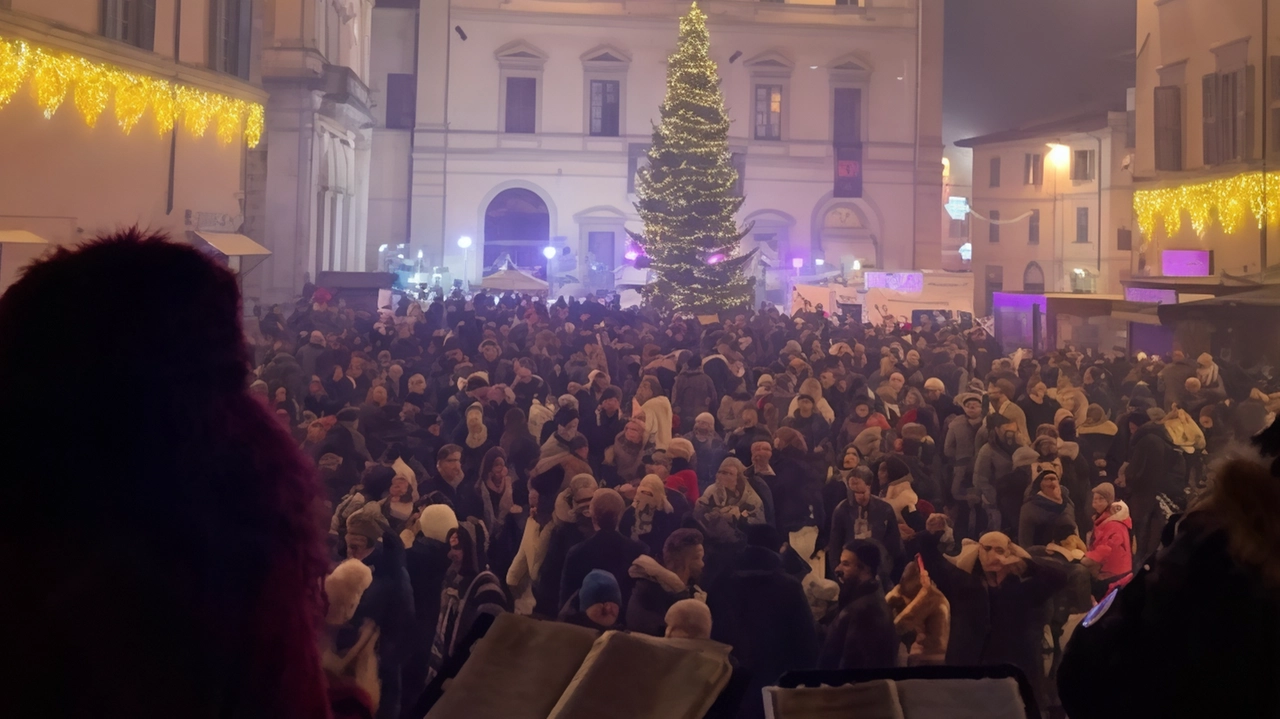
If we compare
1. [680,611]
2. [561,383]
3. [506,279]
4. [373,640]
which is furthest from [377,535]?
[506,279]

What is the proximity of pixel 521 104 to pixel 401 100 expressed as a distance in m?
4.68

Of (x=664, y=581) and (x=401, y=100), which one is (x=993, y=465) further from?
(x=401, y=100)

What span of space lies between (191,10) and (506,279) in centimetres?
957

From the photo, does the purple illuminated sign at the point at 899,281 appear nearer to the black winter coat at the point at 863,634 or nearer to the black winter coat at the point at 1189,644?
the black winter coat at the point at 863,634

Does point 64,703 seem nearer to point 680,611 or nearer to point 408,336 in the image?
point 680,611

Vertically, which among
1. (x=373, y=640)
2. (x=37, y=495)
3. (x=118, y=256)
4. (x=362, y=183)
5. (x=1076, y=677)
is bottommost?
(x=373, y=640)

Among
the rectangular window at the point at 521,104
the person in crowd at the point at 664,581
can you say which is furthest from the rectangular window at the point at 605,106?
the person in crowd at the point at 664,581

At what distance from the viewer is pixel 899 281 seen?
80.3 ft

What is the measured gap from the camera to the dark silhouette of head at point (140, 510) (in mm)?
1782

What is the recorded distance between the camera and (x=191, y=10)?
2162 cm

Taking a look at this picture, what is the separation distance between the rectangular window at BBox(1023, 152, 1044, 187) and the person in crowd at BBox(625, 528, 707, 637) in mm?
50920

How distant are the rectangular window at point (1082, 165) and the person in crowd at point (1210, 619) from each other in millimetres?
51666

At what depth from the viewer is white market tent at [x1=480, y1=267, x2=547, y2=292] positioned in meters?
27.8

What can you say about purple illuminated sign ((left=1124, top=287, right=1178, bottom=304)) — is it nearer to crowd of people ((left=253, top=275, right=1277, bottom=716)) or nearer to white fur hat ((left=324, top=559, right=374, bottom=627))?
crowd of people ((left=253, top=275, right=1277, bottom=716))
